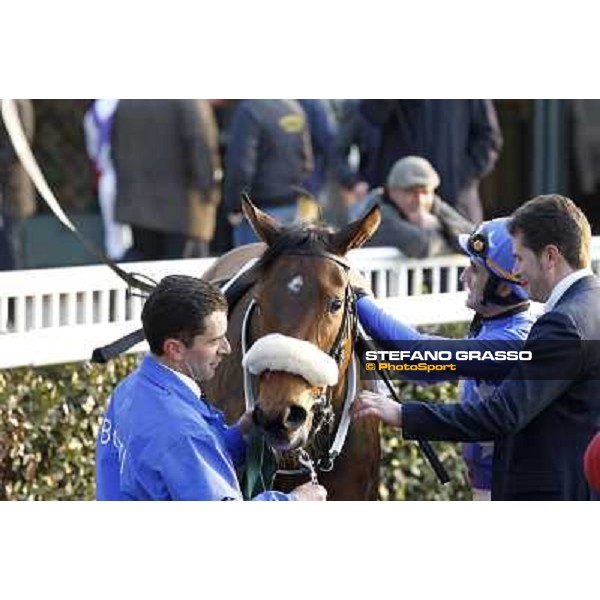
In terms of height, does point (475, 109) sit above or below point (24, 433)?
above

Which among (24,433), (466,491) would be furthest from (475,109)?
(24,433)

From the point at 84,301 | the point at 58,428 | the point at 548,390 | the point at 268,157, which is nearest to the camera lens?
the point at 548,390

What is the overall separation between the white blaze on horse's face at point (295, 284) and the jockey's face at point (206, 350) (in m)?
0.51

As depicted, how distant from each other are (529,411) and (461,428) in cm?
21

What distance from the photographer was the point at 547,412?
5.83m

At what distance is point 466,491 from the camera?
7.35 meters

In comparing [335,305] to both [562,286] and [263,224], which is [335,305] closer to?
[263,224]

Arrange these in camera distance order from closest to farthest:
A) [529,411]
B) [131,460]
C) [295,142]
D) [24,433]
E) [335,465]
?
[131,460] → [529,411] → [335,465] → [24,433] → [295,142]

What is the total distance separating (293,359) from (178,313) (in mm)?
482

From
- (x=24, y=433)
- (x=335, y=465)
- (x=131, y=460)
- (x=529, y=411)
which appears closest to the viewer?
(x=131, y=460)

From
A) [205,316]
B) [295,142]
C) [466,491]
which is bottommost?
[466,491]

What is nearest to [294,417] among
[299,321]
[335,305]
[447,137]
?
[299,321]

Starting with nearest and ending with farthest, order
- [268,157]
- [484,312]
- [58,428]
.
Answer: [484,312], [58,428], [268,157]

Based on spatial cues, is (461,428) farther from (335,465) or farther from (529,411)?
(335,465)
